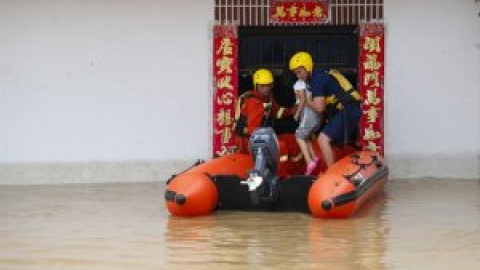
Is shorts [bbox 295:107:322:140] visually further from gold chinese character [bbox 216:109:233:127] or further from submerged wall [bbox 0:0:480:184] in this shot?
submerged wall [bbox 0:0:480:184]

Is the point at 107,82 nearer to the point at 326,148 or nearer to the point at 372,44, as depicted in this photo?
the point at 326,148

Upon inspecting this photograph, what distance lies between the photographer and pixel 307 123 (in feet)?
34.3

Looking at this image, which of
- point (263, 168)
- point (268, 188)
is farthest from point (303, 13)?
point (268, 188)

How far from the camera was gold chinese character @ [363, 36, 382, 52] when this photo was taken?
39.7 feet

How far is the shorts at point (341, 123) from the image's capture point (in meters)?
10.4

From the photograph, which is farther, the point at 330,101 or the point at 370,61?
the point at 370,61

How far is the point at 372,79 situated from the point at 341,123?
1.93 metres

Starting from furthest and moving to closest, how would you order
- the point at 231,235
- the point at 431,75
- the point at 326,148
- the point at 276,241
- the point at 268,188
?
the point at 431,75
the point at 326,148
the point at 268,188
the point at 231,235
the point at 276,241

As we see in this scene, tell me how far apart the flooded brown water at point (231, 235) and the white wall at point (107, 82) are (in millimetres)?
1299

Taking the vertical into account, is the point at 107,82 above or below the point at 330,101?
above

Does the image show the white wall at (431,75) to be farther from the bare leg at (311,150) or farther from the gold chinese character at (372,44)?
the bare leg at (311,150)

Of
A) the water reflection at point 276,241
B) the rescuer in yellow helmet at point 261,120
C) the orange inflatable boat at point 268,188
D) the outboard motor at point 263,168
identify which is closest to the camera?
the water reflection at point 276,241

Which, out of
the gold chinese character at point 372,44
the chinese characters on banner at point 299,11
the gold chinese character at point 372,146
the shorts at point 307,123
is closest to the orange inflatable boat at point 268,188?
the shorts at point 307,123

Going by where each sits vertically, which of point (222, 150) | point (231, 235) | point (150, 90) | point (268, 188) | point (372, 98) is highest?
point (150, 90)
